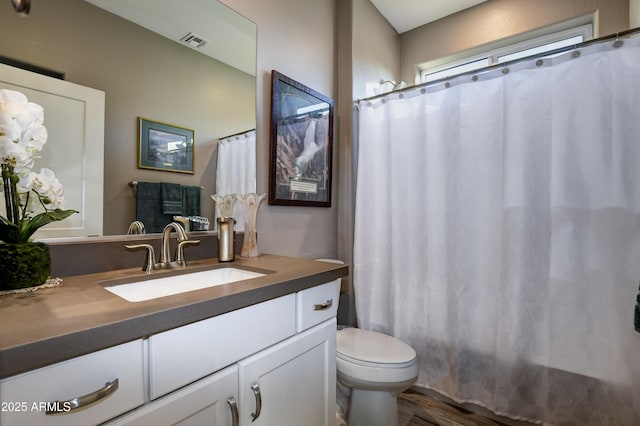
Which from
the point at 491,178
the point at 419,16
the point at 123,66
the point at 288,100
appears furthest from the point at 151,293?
the point at 419,16

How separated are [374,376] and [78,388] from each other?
3.55ft

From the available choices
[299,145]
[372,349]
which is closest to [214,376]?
[372,349]

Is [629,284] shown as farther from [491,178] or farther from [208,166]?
[208,166]

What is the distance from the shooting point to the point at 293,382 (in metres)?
0.95

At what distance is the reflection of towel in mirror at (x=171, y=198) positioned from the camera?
1.22 m

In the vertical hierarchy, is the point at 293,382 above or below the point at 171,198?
below

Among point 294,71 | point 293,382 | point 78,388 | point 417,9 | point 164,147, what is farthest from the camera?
point 417,9

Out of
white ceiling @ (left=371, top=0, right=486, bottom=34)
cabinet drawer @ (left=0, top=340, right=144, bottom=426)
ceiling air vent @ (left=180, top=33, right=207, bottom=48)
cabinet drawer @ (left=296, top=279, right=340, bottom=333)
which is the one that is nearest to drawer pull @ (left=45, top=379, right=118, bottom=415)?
cabinet drawer @ (left=0, top=340, right=144, bottom=426)

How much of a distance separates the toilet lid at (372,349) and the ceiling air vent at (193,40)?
1.55 meters

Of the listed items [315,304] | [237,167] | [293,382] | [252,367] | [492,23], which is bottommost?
[293,382]

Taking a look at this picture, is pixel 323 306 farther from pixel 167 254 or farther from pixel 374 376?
pixel 167 254

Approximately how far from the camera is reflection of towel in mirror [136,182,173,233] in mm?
1151

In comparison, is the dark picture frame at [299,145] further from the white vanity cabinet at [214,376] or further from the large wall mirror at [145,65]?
the white vanity cabinet at [214,376]

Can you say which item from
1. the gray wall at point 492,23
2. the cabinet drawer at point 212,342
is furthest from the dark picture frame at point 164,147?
the gray wall at point 492,23
